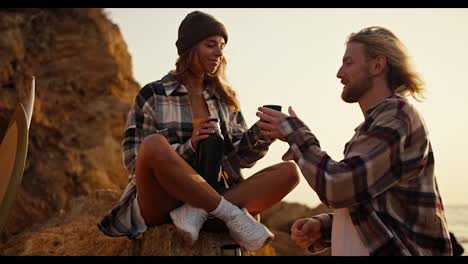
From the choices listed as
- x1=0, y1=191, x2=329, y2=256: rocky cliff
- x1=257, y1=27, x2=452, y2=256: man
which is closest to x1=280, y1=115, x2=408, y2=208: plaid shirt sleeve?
x1=257, y1=27, x2=452, y2=256: man

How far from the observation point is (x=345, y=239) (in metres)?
2.18

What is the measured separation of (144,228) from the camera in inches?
136

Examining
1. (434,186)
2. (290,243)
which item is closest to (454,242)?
(434,186)

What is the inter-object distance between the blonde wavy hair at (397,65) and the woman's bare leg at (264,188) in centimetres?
119

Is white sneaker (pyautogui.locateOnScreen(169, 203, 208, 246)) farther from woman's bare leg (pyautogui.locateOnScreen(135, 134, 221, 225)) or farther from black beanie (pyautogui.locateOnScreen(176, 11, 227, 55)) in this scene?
black beanie (pyautogui.locateOnScreen(176, 11, 227, 55))

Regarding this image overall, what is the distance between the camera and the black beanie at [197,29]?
3629 mm

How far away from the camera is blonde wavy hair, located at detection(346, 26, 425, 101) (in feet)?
7.68

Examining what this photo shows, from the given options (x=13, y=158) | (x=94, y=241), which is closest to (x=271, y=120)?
(x=13, y=158)

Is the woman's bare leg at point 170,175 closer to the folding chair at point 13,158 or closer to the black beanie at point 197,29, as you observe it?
the folding chair at point 13,158

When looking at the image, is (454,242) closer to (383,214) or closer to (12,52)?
(383,214)

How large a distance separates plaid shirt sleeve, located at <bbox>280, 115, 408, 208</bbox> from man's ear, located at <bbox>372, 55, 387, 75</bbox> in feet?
0.93

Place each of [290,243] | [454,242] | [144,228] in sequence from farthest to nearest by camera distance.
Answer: [290,243]
[144,228]
[454,242]
